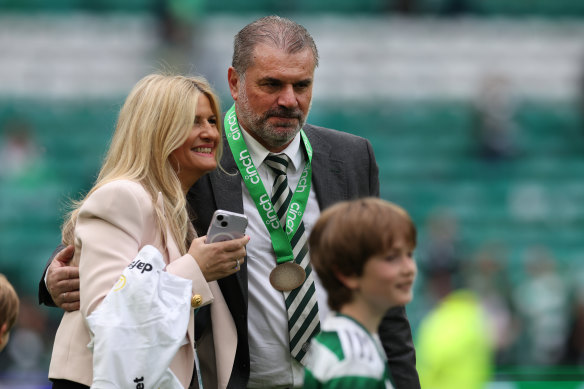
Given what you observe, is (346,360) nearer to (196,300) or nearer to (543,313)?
(196,300)

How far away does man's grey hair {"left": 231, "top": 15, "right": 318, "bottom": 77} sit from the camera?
376 centimetres

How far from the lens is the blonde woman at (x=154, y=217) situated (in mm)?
3223

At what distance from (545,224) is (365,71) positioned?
3100mm

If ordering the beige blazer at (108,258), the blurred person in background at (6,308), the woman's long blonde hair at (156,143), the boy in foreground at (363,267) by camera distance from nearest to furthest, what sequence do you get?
1. the boy in foreground at (363,267)
2. the beige blazer at (108,258)
3. the woman's long blonde hair at (156,143)
4. the blurred person in background at (6,308)

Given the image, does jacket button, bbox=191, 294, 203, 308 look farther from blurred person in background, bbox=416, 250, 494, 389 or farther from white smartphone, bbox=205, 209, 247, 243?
blurred person in background, bbox=416, 250, 494, 389

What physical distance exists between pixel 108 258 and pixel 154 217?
8.6 inches

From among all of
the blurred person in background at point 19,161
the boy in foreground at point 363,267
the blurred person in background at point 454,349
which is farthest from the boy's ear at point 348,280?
the blurred person in background at point 19,161

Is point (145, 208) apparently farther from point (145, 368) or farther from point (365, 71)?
point (365, 71)

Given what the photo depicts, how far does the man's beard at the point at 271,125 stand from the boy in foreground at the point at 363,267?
804 millimetres

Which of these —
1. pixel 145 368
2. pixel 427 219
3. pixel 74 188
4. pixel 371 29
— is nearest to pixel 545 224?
pixel 427 219

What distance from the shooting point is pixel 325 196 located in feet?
12.6

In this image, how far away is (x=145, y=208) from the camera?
3297 mm

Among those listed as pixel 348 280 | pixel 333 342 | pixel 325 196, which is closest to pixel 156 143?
pixel 325 196

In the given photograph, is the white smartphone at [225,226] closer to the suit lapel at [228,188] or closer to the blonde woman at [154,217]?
the blonde woman at [154,217]
